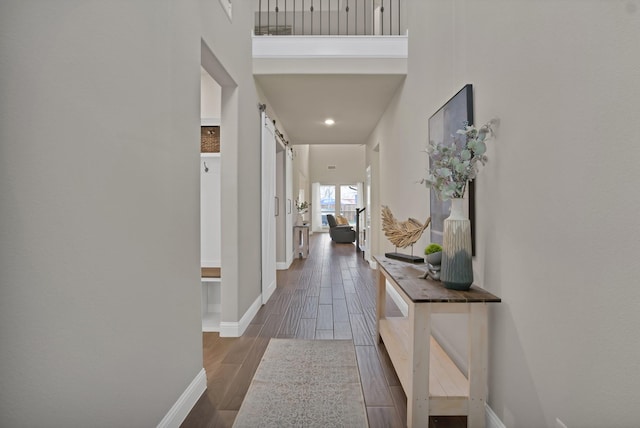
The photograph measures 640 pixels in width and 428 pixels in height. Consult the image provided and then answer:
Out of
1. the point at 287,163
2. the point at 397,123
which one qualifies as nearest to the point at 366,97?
the point at 397,123

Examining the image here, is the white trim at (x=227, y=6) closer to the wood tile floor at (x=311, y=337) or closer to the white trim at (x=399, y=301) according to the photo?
the wood tile floor at (x=311, y=337)

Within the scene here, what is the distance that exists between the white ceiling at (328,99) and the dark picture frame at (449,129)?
4.74 feet

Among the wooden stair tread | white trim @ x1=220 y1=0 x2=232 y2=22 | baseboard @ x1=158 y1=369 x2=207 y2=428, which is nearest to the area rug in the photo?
baseboard @ x1=158 y1=369 x2=207 y2=428

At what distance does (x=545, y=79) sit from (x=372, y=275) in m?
4.30

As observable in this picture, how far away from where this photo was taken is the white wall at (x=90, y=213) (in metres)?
0.81

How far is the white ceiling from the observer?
3.62 metres

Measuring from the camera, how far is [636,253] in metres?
0.85

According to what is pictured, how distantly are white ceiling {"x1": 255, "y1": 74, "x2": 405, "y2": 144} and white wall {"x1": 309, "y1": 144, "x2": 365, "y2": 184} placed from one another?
755cm

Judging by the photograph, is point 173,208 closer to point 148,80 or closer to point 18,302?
point 148,80

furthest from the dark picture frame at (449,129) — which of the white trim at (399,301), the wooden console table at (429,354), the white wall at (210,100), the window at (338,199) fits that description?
the window at (338,199)

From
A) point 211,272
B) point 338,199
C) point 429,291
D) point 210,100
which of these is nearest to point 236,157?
point 210,100

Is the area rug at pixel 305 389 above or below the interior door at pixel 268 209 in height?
below

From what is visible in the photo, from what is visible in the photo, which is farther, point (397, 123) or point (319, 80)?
point (397, 123)

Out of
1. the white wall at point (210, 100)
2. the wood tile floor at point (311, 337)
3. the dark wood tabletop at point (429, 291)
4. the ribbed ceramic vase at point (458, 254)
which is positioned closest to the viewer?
the dark wood tabletop at point (429, 291)
